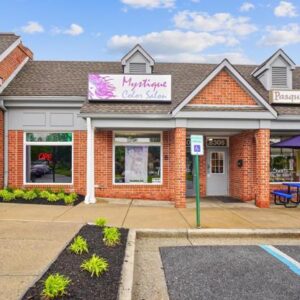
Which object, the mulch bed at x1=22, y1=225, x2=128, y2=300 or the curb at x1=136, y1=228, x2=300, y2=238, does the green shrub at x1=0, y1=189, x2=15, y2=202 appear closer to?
the curb at x1=136, y1=228, x2=300, y2=238

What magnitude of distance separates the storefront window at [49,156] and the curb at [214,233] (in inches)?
291

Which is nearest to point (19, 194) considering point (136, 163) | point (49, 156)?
point (49, 156)

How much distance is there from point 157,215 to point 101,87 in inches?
216

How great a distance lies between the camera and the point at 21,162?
49.6 ft

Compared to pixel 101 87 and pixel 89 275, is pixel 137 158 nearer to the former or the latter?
pixel 101 87

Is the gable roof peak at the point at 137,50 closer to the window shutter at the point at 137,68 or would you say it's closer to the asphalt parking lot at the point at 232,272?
the window shutter at the point at 137,68

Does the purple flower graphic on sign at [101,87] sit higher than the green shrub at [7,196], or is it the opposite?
the purple flower graphic on sign at [101,87]

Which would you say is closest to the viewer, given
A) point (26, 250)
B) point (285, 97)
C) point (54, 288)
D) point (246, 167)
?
point (54, 288)

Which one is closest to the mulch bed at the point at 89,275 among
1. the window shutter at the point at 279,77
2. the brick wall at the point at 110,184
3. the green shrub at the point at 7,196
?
the green shrub at the point at 7,196

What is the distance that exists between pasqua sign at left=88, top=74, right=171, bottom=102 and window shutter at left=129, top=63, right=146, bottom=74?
2.45 m

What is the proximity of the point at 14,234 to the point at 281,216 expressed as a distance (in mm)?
7571

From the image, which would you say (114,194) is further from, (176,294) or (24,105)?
(176,294)

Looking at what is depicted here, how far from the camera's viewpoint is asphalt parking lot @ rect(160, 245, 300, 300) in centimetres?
531

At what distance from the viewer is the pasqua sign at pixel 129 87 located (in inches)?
544
